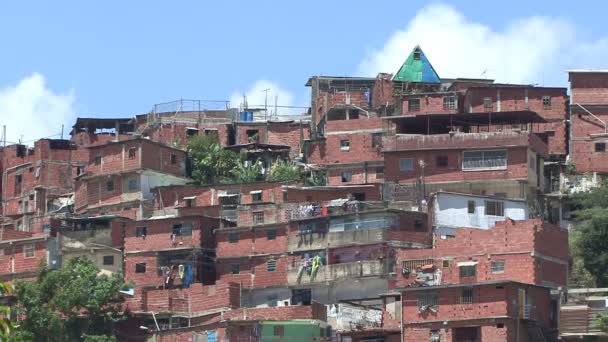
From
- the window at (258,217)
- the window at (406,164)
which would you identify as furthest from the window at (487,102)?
the window at (258,217)

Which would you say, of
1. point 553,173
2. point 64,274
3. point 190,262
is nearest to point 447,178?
point 553,173

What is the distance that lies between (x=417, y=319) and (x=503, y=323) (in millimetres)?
3224

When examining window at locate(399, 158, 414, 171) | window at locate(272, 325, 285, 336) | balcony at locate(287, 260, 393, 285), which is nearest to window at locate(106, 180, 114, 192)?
balcony at locate(287, 260, 393, 285)

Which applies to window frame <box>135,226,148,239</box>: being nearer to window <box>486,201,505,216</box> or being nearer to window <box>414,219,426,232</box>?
window <box>414,219,426,232</box>

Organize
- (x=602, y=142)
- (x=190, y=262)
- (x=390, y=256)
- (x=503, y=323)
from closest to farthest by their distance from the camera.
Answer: (x=503, y=323) < (x=390, y=256) < (x=190, y=262) < (x=602, y=142)

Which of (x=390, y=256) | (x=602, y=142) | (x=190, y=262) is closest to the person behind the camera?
(x=390, y=256)

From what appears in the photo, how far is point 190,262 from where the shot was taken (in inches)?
2240

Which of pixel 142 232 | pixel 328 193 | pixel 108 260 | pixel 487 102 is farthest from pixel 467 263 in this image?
pixel 108 260

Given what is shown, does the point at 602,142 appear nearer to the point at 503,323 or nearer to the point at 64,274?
the point at 503,323

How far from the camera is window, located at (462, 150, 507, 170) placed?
5716 cm

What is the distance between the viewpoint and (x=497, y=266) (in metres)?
47.0

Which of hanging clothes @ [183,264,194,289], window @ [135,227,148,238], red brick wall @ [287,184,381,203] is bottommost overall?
hanging clothes @ [183,264,194,289]

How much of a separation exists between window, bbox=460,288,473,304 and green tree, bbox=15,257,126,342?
1442cm

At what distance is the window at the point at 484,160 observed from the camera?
2250 inches
